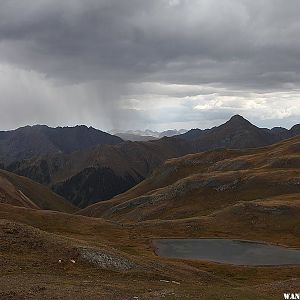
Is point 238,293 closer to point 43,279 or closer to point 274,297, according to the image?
point 274,297

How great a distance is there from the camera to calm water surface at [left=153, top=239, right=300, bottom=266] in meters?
107

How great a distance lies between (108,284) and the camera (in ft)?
157

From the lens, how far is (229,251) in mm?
119688

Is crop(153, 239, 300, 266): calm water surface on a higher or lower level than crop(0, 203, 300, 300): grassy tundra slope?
lower

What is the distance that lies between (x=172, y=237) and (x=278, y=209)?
148 ft

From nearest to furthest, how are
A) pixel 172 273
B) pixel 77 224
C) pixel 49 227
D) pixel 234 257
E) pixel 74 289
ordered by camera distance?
pixel 74 289 < pixel 172 273 < pixel 234 257 < pixel 49 227 < pixel 77 224

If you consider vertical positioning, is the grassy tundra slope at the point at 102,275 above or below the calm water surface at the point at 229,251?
above

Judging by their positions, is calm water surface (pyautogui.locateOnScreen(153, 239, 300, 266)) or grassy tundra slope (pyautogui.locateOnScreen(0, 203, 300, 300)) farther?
calm water surface (pyautogui.locateOnScreen(153, 239, 300, 266))

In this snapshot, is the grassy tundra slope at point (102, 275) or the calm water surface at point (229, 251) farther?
the calm water surface at point (229, 251)

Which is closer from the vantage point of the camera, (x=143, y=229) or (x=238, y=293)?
(x=238, y=293)

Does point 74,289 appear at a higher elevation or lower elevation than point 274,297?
higher

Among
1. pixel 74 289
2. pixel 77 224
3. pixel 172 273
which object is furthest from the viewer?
pixel 77 224

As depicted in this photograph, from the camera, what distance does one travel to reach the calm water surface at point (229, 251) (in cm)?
10707

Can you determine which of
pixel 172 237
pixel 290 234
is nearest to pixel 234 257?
pixel 172 237
